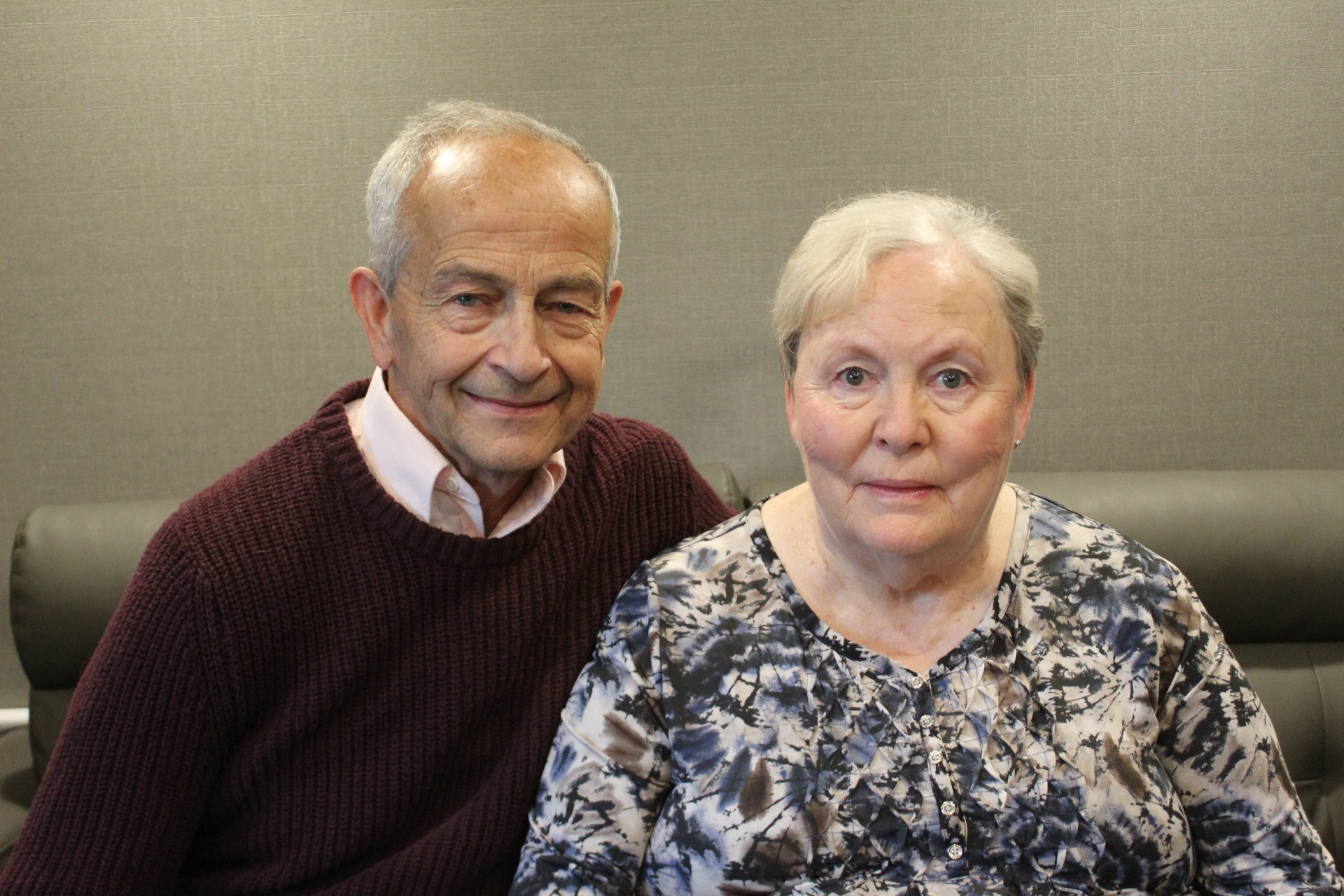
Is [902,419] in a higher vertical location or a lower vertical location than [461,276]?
lower

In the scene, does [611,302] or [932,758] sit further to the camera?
[611,302]

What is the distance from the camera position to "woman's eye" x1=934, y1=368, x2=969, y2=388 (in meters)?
1.33

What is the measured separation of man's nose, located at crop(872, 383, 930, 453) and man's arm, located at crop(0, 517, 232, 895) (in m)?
0.84

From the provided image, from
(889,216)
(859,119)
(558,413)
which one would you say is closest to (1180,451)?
(859,119)

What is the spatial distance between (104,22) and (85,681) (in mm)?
1569

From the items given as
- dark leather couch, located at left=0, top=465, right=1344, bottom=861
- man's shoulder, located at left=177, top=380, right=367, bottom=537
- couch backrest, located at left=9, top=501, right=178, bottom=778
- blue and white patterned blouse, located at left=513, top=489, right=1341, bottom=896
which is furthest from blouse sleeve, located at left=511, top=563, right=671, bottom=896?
couch backrest, located at left=9, top=501, right=178, bottom=778

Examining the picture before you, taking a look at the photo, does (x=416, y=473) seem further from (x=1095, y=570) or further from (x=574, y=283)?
(x=1095, y=570)

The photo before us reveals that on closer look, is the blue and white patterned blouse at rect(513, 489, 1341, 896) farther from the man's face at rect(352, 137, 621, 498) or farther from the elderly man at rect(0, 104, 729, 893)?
the man's face at rect(352, 137, 621, 498)

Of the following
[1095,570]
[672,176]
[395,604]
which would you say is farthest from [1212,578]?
[395,604]

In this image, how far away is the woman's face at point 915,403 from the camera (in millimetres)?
1315

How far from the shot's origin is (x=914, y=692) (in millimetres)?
1373

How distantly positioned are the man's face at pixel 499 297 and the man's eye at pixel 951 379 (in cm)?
44

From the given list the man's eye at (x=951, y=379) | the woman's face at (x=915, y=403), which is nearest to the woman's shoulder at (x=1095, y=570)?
the woman's face at (x=915, y=403)

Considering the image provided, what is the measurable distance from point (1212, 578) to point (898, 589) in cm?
104
